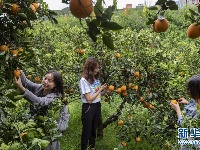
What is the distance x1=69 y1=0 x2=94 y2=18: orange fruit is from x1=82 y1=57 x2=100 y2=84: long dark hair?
7.49 feet

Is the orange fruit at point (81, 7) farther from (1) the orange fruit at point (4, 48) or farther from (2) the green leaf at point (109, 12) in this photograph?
(1) the orange fruit at point (4, 48)

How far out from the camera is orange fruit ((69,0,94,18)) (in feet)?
3.15

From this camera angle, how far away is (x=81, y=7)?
98cm

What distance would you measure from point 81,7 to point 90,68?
2.33 meters

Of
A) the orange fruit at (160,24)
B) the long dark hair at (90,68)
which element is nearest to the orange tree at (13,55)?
the orange fruit at (160,24)

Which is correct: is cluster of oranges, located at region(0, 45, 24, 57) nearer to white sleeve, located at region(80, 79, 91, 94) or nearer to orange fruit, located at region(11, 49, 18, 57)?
orange fruit, located at region(11, 49, 18, 57)

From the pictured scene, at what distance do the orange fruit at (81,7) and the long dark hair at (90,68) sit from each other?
89.9 inches

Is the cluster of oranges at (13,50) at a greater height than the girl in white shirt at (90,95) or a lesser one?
greater

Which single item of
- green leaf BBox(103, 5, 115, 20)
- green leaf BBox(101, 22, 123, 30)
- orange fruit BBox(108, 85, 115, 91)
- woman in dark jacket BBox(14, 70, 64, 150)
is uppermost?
green leaf BBox(103, 5, 115, 20)

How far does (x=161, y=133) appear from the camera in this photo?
3.06m

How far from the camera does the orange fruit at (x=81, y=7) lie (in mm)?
960

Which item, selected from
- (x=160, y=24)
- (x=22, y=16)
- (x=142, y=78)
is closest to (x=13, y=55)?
(x=22, y=16)

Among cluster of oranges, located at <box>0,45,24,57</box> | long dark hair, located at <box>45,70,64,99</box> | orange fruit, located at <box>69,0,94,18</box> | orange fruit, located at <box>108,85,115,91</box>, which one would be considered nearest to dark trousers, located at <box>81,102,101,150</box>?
orange fruit, located at <box>108,85,115,91</box>

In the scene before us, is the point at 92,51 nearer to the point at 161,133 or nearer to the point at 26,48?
the point at 161,133
